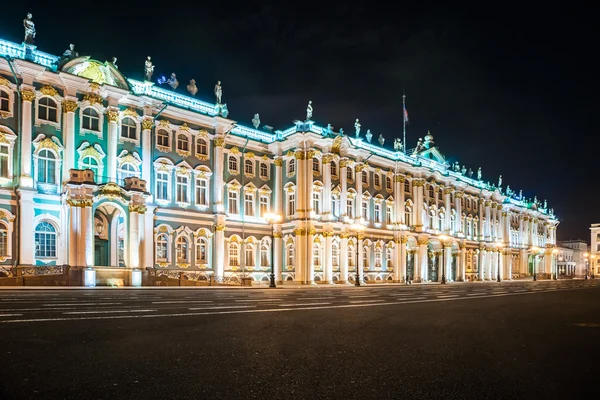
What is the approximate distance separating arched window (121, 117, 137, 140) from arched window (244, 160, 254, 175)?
460 inches

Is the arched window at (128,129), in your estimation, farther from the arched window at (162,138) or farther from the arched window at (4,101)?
the arched window at (4,101)

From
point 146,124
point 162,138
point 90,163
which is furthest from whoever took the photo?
point 162,138

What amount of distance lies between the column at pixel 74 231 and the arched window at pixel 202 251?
37.9 ft

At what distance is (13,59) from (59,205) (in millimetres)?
9963

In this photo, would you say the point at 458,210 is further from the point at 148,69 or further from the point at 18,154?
the point at 18,154

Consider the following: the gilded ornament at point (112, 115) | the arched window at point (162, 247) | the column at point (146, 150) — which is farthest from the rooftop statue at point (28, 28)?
the arched window at point (162, 247)

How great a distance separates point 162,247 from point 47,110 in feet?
43.5

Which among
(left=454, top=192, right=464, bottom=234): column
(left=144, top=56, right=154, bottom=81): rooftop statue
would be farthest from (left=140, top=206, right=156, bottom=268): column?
(left=454, top=192, right=464, bottom=234): column

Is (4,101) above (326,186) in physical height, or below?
above

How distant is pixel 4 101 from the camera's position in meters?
32.4

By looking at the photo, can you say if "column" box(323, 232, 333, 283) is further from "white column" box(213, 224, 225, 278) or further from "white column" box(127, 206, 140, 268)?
"white column" box(127, 206, 140, 268)

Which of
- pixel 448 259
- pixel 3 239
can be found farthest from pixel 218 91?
pixel 448 259

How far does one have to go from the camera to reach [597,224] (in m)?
145

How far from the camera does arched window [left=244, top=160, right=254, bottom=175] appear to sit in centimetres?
4715
